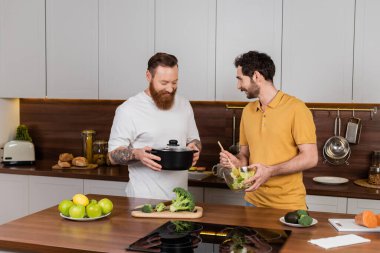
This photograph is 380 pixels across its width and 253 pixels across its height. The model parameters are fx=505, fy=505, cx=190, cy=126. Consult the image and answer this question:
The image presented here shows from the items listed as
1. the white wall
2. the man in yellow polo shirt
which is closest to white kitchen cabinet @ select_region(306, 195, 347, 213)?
the man in yellow polo shirt

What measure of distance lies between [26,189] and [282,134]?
2.41m

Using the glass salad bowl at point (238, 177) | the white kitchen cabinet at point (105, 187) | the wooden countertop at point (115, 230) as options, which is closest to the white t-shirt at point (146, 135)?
the wooden countertop at point (115, 230)

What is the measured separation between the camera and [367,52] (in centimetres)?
353

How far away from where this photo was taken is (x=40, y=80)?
4395mm

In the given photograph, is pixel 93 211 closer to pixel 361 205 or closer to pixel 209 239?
pixel 209 239

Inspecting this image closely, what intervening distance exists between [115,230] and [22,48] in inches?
109

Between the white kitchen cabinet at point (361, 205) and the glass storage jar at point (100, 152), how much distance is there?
209 cm

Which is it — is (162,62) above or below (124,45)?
below

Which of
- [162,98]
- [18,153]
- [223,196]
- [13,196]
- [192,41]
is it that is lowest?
[13,196]

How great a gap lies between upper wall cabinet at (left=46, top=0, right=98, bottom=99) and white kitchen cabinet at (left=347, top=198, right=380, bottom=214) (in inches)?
86.2

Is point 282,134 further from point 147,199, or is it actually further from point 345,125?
point 345,125

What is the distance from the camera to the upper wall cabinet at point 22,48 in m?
4.38

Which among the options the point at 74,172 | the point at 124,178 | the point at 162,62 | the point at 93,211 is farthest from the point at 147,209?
the point at 74,172

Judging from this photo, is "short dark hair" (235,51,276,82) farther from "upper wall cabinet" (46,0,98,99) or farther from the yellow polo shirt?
"upper wall cabinet" (46,0,98,99)
